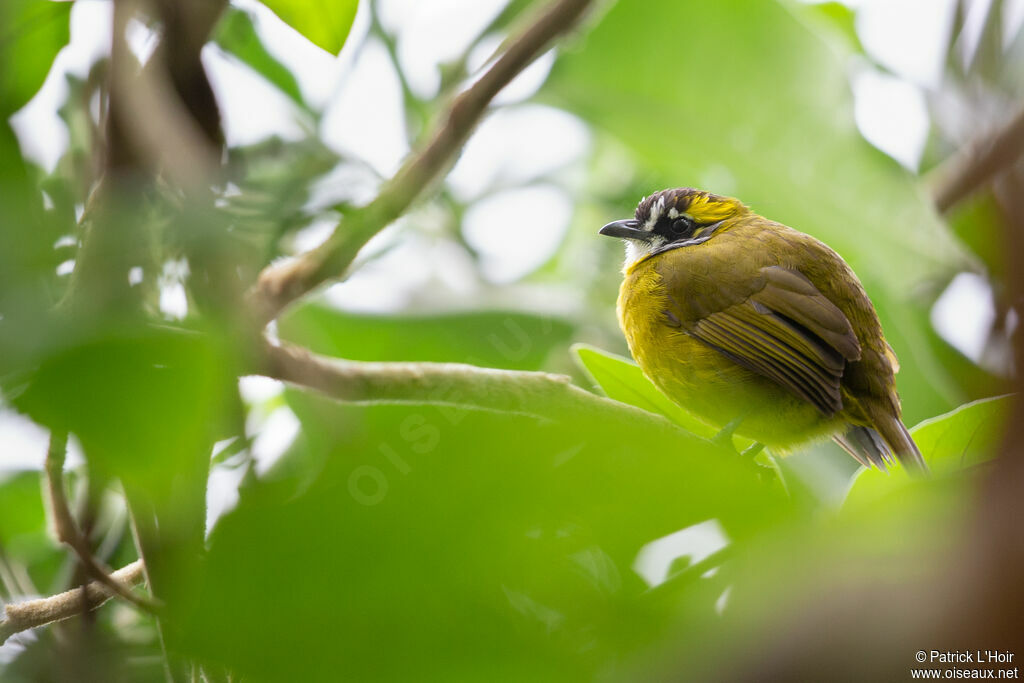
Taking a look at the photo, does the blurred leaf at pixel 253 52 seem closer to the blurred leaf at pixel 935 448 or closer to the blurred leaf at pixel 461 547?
the blurred leaf at pixel 935 448

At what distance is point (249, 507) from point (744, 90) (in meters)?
1.27

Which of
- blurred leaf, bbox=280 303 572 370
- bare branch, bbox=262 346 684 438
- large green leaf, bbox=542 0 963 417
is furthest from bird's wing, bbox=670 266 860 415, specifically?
Answer: bare branch, bbox=262 346 684 438

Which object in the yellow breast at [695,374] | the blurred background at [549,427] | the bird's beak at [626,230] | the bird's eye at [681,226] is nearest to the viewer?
the blurred background at [549,427]

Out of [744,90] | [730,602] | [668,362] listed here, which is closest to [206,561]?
[730,602]

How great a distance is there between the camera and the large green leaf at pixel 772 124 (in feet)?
4.44

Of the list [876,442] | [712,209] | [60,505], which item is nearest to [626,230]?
[712,209]

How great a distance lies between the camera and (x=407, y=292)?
1.79m

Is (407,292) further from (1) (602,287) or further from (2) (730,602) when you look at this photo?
(2) (730,602)

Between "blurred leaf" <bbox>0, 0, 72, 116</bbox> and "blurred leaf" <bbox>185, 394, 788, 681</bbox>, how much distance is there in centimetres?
109

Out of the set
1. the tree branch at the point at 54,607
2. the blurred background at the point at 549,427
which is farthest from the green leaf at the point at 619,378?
the tree branch at the point at 54,607

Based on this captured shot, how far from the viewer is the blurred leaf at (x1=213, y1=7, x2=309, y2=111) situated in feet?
6.27

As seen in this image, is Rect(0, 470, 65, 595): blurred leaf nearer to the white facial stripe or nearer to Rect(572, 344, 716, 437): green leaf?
Rect(572, 344, 716, 437): green leaf

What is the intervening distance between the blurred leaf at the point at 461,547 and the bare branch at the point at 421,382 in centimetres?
55

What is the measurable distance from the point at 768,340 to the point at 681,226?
55 cm
